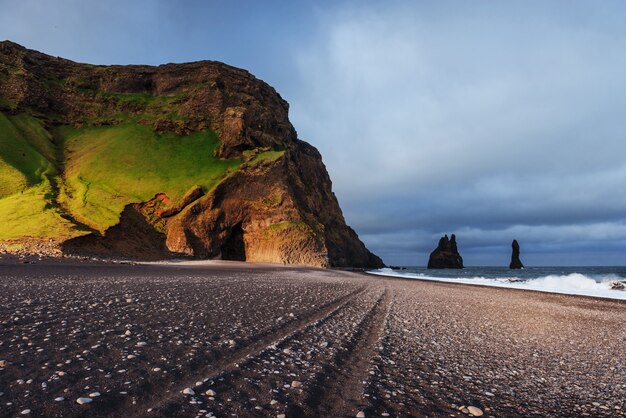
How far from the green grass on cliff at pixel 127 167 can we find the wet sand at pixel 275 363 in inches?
1903

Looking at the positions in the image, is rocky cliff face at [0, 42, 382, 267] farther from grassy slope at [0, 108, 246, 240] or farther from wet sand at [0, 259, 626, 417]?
wet sand at [0, 259, 626, 417]

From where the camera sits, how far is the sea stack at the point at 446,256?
180m

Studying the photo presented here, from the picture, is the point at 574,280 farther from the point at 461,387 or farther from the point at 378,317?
the point at 461,387

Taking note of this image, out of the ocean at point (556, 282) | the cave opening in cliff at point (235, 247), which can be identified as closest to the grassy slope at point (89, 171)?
the cave opening in cliff at point (235, 247)

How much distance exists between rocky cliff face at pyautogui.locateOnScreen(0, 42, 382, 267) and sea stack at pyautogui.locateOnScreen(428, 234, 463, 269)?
9397 centimetres

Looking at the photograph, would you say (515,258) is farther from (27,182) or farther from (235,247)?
(27,182)

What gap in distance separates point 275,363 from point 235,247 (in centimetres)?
6584

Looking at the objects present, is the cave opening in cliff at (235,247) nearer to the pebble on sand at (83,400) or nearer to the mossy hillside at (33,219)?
the mossy hillside at (33,219)

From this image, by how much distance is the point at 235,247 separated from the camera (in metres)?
70.2

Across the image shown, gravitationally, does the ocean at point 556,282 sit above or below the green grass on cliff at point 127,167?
below

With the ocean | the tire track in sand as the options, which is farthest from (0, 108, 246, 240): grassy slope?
the tire track in sand

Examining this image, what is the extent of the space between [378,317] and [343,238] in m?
80.8

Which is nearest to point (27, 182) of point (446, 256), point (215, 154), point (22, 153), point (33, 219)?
point (22, 153)

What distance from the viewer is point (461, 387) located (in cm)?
605
